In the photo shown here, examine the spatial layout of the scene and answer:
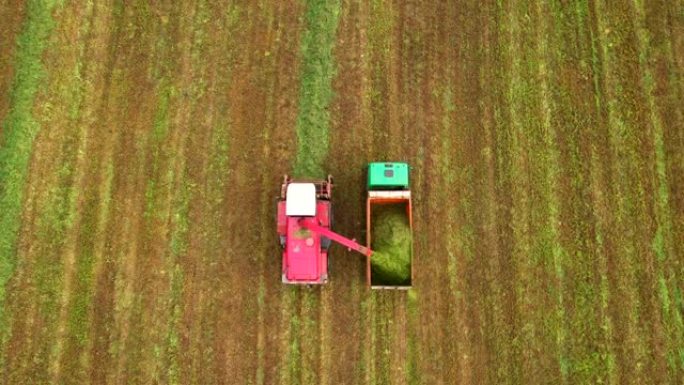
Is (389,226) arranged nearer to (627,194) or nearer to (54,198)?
(627,194)

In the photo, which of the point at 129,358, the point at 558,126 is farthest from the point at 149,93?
the point at 558,126

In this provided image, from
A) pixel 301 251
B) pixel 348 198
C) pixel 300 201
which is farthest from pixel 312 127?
pixel 301 251

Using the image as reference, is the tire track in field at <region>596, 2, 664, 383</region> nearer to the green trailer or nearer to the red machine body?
the green trailer

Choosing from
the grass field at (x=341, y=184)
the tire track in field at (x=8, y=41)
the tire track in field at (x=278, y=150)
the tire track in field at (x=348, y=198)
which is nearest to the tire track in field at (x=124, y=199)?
the grass field at (x=341, y=184)

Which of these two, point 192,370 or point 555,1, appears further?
point 555,1

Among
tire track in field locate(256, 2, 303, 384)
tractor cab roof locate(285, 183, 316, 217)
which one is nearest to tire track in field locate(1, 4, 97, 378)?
tire track in field locate(256, 2, 303, 384)

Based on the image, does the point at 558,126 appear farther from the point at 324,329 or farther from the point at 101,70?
the point at 101,70
